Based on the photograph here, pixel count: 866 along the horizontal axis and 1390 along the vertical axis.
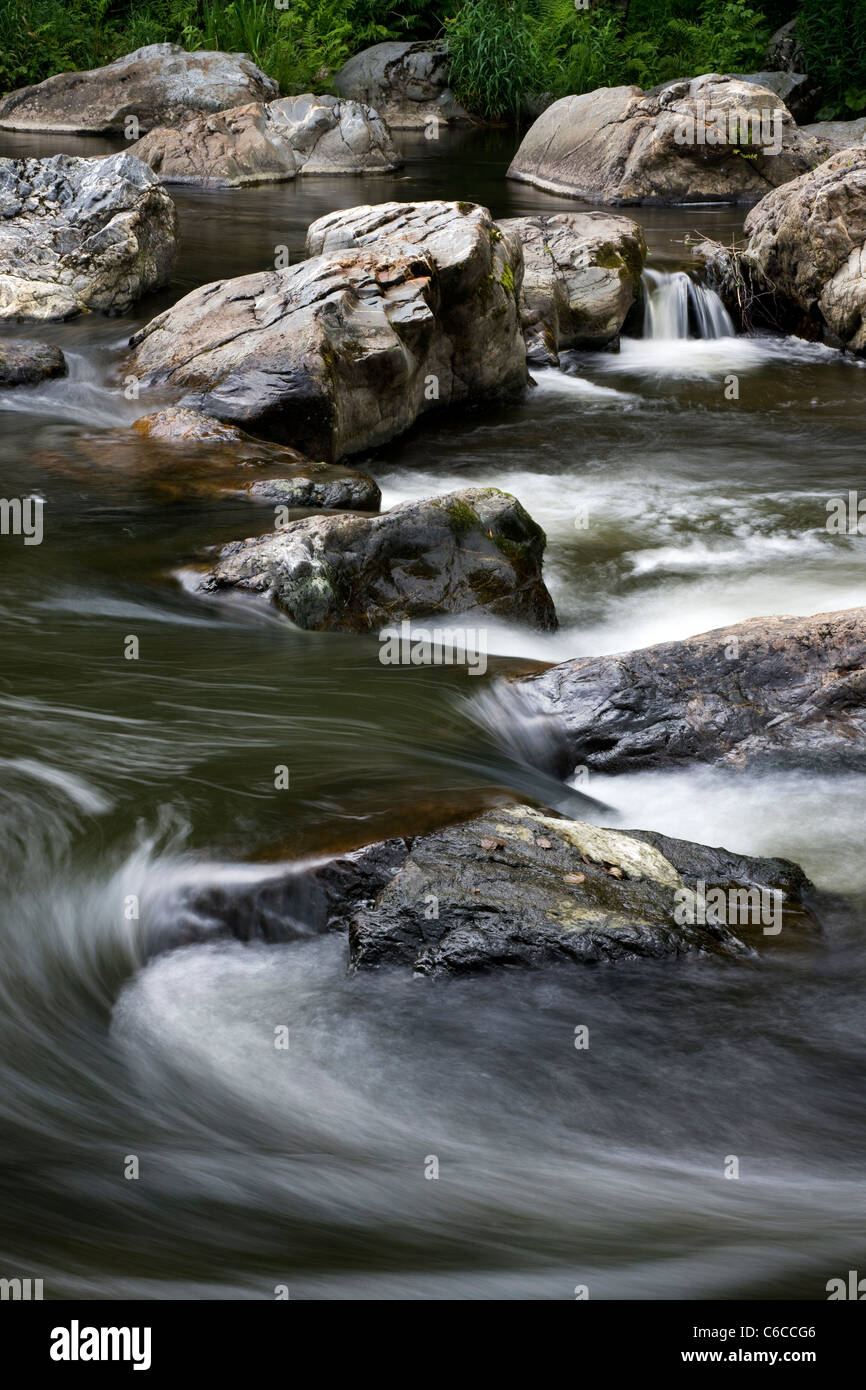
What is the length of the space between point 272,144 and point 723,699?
1788 cm

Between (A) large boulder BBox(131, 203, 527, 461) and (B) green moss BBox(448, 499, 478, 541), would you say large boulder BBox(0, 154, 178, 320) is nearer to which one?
(A) large boulder BBox(131, 203, 527, 461)

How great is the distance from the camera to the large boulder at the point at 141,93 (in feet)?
73.0

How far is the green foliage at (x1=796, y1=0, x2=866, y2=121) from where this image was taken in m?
22.8

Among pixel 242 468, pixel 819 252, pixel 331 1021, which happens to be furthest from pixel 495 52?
pixel 331 1021

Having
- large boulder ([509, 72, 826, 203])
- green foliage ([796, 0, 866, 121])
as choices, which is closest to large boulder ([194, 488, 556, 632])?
large boulder ([509, 72, 826, 203])

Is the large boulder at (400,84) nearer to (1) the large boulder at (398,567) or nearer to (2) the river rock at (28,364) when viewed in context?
(2) the river rock at (28,364)

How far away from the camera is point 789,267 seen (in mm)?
12539

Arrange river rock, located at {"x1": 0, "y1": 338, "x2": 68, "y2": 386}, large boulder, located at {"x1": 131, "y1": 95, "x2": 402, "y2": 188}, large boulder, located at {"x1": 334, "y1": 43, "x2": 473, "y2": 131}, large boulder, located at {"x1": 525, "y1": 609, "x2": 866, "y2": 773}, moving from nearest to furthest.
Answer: large boulder, located at {"x1": 525, "y1": 609, "x2": 866, "y2": 773}, river rock, located at {"x1": 0, "y1": 338, "x2": 68, "y2": 386}, large boulder, located at {"x1": 131, "y1": 95, "x2": 402, "y2": 188}, large boulder, located at {"x1": 334, "y1": 43, "x2": 473, "y2": 131}

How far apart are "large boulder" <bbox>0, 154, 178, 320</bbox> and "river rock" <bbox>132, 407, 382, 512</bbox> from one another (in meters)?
3.36

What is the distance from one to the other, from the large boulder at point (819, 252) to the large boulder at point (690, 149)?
19.9ft

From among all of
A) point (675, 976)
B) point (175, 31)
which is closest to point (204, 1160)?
point (675, 976)

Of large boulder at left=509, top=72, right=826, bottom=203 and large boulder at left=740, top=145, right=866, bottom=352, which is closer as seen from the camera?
large boulder at left=740, top=145, right=866, bottom=352

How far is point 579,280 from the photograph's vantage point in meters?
12.2

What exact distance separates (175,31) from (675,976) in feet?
93.0
